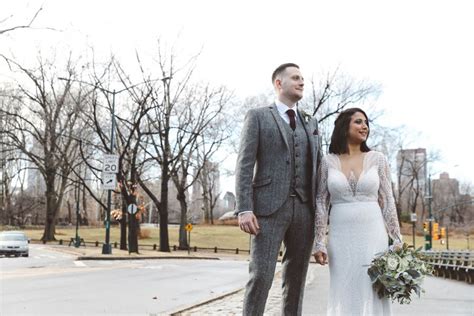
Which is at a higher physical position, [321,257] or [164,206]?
[164,206]

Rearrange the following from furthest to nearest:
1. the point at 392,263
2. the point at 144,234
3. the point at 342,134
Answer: the point at 144,234, the point at 342,134, the point at 392,263

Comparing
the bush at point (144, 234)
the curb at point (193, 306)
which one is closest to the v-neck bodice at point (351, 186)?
the curb at point (193, 306)

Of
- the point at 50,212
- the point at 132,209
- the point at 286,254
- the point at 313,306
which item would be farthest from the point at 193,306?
the point at 50,212

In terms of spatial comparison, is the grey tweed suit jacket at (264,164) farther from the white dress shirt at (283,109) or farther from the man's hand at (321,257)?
the man's hand at (321,257)

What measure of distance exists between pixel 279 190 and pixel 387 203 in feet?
3.07

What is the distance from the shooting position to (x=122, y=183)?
33.8m

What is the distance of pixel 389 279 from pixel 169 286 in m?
9.31

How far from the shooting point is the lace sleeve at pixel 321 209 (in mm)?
4234

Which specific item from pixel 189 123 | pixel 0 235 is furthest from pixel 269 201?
pixel 189 123

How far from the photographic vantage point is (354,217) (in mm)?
4359

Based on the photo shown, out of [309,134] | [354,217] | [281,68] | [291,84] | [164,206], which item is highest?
[281,68]

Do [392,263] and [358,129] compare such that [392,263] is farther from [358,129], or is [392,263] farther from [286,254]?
[358,129]


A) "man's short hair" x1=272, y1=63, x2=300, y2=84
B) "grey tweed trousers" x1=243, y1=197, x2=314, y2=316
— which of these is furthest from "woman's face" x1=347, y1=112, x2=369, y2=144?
"grey tweed trousers" x1=243, y1=197, x2=314, y2=316

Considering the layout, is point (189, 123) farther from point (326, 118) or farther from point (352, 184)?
point (352, 184)
